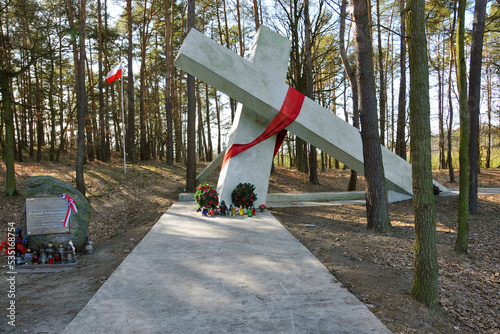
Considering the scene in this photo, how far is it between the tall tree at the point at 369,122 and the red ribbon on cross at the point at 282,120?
7.19 ft

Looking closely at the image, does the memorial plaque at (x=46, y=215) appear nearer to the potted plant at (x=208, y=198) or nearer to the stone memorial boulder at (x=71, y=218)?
the stone memorial boulder at (x=71, y=218)

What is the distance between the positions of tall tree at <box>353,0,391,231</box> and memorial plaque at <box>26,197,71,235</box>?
6.35 metres

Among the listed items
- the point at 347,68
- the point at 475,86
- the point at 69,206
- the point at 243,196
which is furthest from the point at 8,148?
the point at 475,86

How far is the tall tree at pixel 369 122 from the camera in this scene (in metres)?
7.41

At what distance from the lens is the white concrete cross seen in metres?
8.46

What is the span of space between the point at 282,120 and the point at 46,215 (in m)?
6.20

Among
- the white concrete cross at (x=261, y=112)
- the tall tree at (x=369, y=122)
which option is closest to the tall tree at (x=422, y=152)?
the tall tree at (x=369, y=122)

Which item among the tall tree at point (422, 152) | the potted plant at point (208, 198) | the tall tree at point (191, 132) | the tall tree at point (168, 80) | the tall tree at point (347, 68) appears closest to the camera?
the tall tree at point (422, 152)

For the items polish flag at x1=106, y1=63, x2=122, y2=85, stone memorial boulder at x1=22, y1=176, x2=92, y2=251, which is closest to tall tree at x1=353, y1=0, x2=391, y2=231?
stone memorial boulder at x1=22, y1=176, x2=92, y2=251

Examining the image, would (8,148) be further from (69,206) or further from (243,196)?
(243,196)

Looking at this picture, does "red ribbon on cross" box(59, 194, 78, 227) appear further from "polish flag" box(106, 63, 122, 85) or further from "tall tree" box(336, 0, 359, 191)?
"tall tree" box(336, 0, 359, 191)

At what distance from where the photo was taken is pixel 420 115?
3.84m

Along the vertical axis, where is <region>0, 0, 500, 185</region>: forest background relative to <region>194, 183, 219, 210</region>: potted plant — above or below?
above

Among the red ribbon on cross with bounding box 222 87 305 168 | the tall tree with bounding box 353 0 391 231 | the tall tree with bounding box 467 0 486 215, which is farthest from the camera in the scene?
the red ribbon on cross with bounding box 222 87 305 168
